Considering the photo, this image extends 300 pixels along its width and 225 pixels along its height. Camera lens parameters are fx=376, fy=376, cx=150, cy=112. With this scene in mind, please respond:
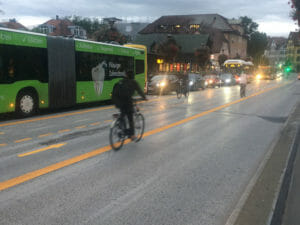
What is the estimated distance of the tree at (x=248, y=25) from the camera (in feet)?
400

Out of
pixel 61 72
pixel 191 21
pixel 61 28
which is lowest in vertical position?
pixel 61 72

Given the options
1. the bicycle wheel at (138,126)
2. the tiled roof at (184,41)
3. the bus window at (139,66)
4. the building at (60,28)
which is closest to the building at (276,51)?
the building at (60,28)

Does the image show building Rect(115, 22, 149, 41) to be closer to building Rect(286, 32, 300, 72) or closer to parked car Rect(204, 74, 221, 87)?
parked car Rect(204, 74, 221, 87)

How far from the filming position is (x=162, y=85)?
88.0ft

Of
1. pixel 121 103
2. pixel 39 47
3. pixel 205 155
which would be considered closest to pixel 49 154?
pixel 121 103

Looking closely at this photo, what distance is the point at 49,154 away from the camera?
7.11 m

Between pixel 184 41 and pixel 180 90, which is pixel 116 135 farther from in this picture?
pixel 184 41

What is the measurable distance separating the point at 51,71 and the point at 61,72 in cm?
56

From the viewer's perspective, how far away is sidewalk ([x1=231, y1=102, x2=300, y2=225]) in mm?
4059

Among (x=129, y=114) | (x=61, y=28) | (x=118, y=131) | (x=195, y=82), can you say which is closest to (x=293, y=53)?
(x=61, y=28)

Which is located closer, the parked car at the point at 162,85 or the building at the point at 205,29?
the parked car at the point at 162,85

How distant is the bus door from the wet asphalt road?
3.54 meters

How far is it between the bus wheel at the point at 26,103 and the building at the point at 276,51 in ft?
599

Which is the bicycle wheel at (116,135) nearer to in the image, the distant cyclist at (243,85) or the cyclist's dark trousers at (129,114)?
the cyclist's dark trousers at (129,114)
